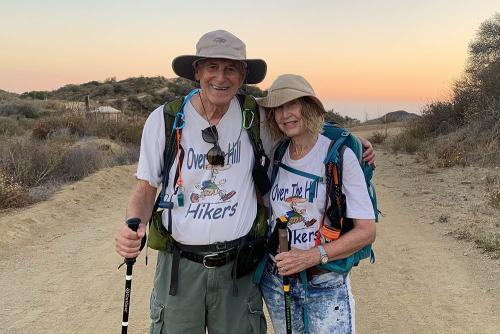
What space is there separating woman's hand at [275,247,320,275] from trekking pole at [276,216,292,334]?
0.16 ft

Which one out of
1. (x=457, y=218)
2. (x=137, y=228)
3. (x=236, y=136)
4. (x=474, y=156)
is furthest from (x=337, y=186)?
(x=474, y=156)

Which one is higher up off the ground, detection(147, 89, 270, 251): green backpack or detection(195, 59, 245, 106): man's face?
detection(195, 59, 245, 106): man's face

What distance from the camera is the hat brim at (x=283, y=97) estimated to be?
7.93ft

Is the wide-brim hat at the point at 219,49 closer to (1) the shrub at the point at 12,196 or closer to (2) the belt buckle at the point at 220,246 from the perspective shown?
(2) the belt buckle at the point at 220,246

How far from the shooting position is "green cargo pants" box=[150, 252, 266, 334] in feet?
8.20

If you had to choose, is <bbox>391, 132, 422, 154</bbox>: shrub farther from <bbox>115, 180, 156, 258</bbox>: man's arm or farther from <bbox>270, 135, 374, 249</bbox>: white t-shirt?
<bbox>115, 180, 156, 258</bbox>: man's arm

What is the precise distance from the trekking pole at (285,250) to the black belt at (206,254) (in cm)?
26

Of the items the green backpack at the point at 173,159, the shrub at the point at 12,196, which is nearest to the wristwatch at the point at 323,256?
the green backpack at the point at 173,159

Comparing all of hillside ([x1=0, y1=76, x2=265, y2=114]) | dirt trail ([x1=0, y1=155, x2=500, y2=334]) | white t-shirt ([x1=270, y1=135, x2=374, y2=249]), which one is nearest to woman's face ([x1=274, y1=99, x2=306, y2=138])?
white t-shirt ([x1=270, y1=135, x2=374, y2=249])

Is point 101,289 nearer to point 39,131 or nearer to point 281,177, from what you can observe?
point 281,177

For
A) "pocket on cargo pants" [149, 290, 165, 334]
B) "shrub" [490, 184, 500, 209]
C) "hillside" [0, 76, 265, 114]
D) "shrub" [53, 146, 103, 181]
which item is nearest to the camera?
"pocket on cargo pants" [149, 290, 165, 334]

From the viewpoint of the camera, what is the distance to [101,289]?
512cm

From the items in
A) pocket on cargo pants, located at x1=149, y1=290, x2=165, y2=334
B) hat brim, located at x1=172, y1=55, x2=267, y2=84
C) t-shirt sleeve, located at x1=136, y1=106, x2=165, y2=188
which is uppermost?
hat brim, located at x1=172, y1=55, x2=267, y2=84

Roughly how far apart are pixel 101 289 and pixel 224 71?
345cm
